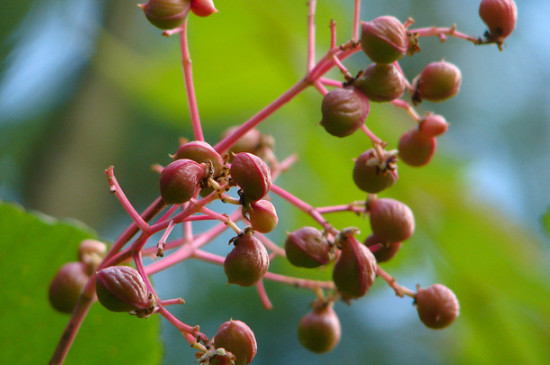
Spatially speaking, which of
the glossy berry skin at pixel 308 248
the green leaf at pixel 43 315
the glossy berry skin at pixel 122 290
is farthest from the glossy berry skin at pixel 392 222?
the green leaf at pixel 43 315

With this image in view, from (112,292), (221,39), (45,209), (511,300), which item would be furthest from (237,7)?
(112,292)

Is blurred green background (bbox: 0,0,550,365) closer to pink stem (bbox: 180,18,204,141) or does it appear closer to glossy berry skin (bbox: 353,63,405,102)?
pink stem (bbox: 180,18,204,141)

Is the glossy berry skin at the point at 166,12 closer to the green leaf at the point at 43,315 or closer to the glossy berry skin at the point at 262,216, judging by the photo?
the glossy berry skin at the point at 262,216

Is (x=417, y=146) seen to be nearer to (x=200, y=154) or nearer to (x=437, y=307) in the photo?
(x=437, y=307)

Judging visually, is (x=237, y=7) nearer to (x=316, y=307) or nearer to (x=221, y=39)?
(x=221, y=39)

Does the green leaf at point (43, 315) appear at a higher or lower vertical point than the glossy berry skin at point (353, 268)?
lower

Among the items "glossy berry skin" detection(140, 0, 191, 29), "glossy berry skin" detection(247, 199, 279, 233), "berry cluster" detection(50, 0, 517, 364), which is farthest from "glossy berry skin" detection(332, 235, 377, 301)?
"glossy berry skin" detection(140, 0, 191, 29)
